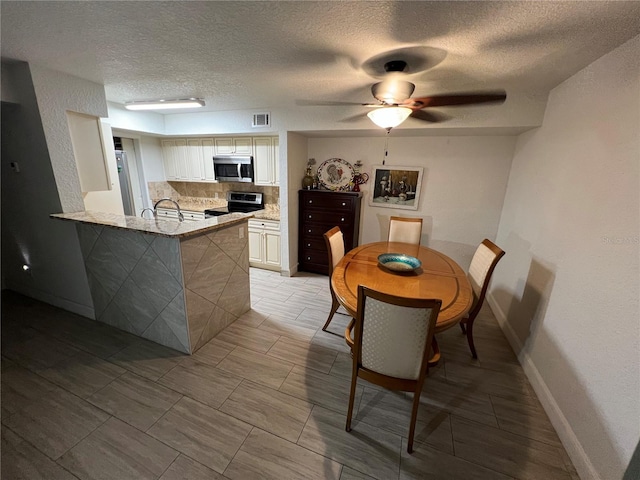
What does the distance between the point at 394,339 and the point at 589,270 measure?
134cm

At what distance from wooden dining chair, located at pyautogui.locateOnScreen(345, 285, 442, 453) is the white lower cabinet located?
264 cm

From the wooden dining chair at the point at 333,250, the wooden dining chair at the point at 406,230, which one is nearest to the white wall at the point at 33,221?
the wooden dining chair at the point at 333,250

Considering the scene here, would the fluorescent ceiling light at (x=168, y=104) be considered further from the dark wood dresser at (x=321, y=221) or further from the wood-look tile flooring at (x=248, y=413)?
the wood-look tile flooring at (x=248, y=413)

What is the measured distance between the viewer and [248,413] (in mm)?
1717

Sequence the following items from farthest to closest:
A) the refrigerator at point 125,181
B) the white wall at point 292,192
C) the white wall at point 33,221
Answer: the refrigerator at point 125,181 → the white wall at point 292,192 → the white wall at point 33,221

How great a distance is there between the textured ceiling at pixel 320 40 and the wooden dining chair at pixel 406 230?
Answer: 4.78 ft

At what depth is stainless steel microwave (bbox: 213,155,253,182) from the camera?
3.90 metres

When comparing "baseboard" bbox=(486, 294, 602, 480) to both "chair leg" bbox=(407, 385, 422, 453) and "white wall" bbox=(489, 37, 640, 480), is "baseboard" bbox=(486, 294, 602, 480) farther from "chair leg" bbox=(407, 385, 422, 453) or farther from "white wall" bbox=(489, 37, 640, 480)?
"chair leg" bbox=(407, 385, 422, 453)

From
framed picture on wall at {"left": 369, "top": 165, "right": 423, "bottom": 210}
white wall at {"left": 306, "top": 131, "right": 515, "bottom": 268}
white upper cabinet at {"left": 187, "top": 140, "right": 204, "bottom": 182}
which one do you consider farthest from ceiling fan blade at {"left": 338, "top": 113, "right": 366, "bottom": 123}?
white upper cabinet at {"left": 187, "top": 140, "right": 204, "bottom": 182}

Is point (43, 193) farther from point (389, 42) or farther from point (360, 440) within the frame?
point (360, 440)

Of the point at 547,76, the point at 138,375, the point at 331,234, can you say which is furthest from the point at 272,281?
the point at 547,76

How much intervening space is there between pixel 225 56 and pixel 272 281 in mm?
2768

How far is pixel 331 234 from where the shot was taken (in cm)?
261

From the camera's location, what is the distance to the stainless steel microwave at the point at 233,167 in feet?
12.8
